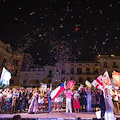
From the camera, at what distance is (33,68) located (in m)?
39.3

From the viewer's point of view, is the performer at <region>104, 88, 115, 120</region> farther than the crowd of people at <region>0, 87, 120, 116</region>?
No

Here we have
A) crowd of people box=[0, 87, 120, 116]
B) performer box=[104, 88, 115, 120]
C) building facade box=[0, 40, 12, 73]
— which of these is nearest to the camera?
performer box=[104, 88, 115, 120]

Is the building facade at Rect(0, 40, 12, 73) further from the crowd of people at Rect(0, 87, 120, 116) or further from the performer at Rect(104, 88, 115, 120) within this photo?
the performer at Rect(104, 88, 115, 120)

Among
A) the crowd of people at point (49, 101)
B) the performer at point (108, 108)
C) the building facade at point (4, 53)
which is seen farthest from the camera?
the building facade at point (4, 53)

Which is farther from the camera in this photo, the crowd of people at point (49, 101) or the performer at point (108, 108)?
the crowd of people at point (49, 101)

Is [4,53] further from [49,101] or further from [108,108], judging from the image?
[108,108]

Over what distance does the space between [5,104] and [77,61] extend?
3165 cm

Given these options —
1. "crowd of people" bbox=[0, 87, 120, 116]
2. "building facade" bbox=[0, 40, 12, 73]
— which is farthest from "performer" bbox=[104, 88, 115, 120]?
"building facade" bbox=[0, 40, 12, 73]

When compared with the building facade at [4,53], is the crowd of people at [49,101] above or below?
below

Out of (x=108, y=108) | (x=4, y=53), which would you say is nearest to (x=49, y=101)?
(x=108, y=108)

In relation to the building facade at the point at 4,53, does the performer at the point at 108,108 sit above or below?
below

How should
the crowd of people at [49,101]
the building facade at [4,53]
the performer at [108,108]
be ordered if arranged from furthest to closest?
the building facade at [4,53], the crowd of people at [49,101], the performer at [108,108]

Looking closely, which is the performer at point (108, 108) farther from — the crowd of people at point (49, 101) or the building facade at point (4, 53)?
the building facade at point (4, 53)

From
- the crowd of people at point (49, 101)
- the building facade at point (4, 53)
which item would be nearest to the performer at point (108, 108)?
the crowd of people at point (49, 101)
